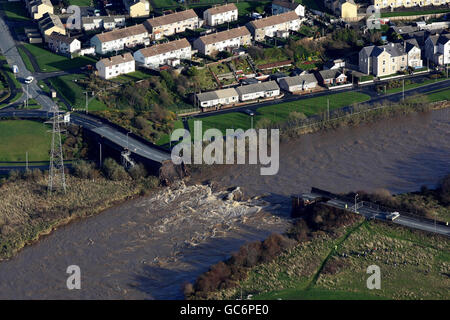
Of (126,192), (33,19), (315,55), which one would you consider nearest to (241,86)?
(315,55)

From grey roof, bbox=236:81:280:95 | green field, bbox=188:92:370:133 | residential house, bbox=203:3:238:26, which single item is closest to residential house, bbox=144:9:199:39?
residential house, bbox=203:3:238:26

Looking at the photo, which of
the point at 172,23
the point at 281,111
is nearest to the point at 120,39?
the point at 172,23

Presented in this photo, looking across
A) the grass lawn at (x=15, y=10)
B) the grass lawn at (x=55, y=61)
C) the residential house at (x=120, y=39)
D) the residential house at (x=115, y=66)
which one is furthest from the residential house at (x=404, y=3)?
the grass lawn at (x=15, y=10)

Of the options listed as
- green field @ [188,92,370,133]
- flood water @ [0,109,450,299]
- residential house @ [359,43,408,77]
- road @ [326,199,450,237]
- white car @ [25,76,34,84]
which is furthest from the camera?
residential house @ [359,43,408,77]

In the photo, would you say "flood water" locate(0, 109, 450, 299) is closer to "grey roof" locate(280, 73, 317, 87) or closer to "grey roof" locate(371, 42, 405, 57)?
"grey roof" locate(280, 73, 317, 87)

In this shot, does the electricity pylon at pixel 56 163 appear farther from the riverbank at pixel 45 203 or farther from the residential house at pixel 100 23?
the residential house at pixel 100 23
